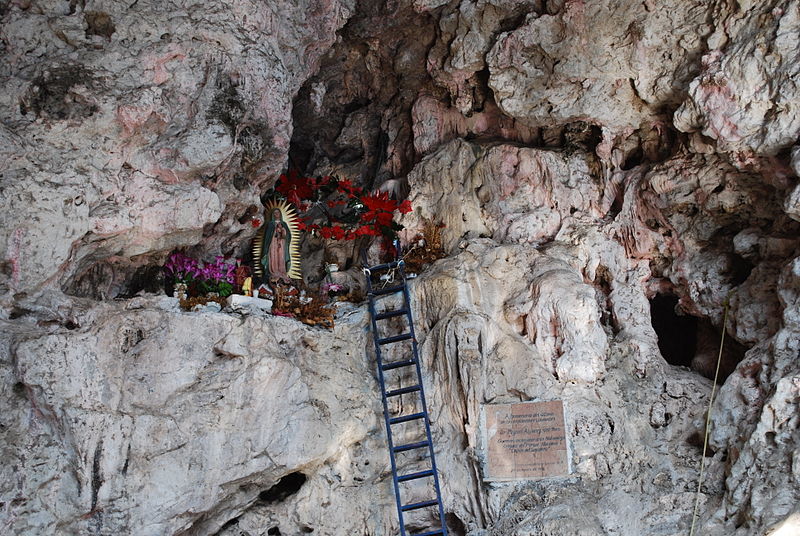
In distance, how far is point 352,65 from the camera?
32.8 ft

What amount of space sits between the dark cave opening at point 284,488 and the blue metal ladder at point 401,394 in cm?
90

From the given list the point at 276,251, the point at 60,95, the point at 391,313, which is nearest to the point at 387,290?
the point at 391,313

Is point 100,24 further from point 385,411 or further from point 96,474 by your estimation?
point 385,411

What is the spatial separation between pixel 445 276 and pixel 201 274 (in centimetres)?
256

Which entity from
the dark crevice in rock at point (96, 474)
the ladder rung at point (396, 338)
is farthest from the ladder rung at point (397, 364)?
the dark crevice in rock at point (96, 474)

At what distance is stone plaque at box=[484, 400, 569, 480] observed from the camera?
7.01 metres

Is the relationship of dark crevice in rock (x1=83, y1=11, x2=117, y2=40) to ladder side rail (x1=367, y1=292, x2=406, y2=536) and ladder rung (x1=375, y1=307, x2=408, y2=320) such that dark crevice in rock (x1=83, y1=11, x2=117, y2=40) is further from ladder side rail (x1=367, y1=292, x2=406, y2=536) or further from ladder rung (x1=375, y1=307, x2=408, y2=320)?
ladder rung (x1=375, y1=307, x2=408, y2=320)

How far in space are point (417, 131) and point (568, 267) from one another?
9.59 feet

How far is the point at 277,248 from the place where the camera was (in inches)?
325

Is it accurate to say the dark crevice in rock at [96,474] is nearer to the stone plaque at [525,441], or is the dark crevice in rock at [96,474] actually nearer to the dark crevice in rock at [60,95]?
the dark crevice in rock at [60,95]

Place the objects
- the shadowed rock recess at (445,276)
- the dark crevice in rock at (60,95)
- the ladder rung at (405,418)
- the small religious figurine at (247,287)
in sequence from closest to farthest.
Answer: the shadowed rock recess at (445,276) < the dark crevice in rock at (60,95) < the ladder rung at (405,418) < the small religious figurine at (247,287)

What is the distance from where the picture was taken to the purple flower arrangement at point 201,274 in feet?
24.7

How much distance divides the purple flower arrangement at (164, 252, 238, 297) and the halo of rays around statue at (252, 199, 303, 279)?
297 millimetres

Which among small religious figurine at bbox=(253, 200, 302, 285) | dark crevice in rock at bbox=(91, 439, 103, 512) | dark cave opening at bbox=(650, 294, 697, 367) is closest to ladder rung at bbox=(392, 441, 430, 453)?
small religious figurine at bbox=(253, 200, 302, 285)
